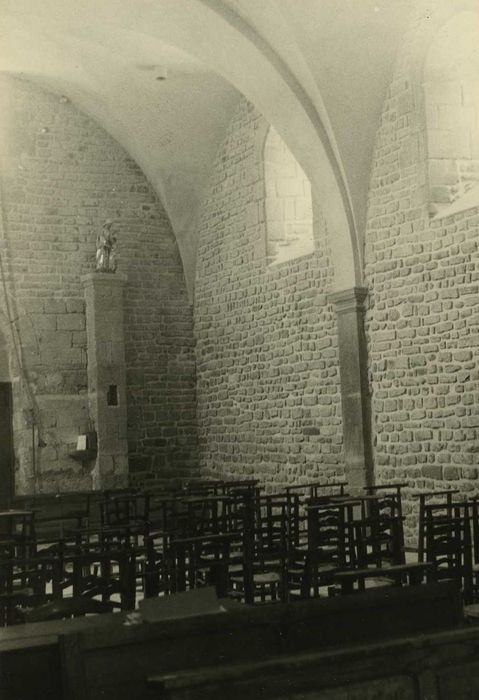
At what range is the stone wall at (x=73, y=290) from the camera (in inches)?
513

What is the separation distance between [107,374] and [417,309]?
16.9ft

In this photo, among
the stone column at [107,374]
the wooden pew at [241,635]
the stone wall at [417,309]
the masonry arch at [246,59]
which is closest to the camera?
the wooden pew at [241,635]

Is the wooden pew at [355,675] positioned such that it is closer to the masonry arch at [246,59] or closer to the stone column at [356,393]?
the stone column at [356,393]

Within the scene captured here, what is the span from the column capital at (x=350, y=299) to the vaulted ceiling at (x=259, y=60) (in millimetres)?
130

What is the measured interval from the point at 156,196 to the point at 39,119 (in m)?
2.04

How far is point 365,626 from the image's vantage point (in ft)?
11.0

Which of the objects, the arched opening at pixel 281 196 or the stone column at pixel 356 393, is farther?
the arched opening at pixel 281 196

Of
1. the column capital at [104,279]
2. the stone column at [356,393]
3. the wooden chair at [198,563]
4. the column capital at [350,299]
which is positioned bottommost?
the wooden chair at [198,563]

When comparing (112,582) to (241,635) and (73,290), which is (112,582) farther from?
(73,290)

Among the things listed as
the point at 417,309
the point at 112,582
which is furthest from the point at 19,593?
the point at 417,309

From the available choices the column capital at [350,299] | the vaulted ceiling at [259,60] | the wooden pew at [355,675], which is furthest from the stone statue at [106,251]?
the wooden pew at [355,675]

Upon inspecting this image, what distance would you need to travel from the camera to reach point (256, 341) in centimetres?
1264

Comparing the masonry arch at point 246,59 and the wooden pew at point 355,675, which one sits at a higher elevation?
the masonry arch at point 246,59

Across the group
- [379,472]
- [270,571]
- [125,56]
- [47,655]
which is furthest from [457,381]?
[47,655]
